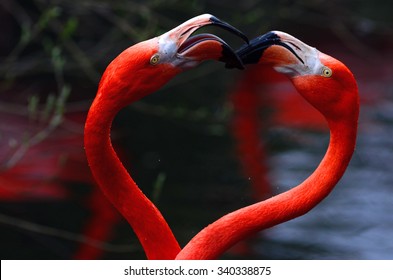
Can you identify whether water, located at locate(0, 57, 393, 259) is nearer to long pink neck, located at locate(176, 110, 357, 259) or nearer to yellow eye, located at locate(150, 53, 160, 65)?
long pink neck, located at locate(176, 110, 357, 259)

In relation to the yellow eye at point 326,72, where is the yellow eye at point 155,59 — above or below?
above

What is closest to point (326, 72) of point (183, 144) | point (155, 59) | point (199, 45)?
point (199, 45)

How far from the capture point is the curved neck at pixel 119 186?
253 cm

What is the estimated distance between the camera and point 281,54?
8.27 ft

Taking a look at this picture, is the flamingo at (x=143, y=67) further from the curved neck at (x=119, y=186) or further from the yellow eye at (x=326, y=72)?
the yellow eye at (x=326, y=72)

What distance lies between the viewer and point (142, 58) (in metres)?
2.50

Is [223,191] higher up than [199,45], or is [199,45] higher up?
[199,45]

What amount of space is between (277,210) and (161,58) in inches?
20.7

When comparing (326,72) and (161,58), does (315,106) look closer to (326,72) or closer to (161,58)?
(326,72)

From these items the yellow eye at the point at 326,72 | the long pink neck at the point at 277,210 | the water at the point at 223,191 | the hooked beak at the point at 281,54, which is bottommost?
the water at the point at 223,191

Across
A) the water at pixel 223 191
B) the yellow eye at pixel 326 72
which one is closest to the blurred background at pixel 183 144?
the water at pixel 223 191

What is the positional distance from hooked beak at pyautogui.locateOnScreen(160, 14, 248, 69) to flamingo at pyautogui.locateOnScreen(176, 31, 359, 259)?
0.13 ft

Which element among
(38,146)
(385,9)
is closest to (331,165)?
(38,146)

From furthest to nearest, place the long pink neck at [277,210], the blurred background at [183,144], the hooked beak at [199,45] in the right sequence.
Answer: the blurred background at [183,144]
the long pink neck at [277,210]
the hooked beak at [199,45]
